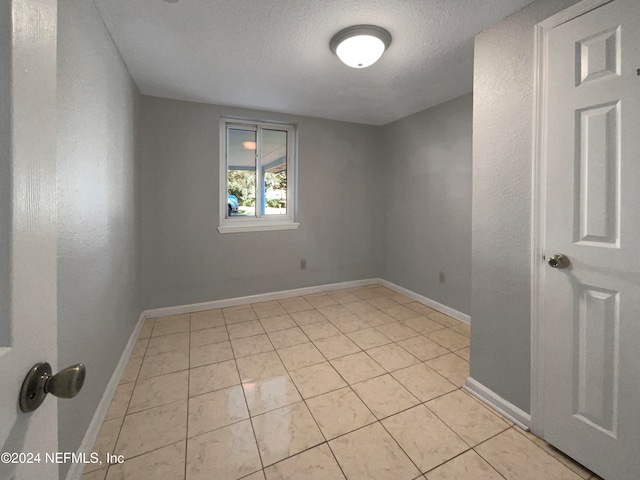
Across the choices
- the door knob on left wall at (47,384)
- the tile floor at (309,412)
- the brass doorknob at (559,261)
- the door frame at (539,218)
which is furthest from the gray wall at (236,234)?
the door knob on left wall at (47,384)

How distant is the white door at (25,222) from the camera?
1.24ft

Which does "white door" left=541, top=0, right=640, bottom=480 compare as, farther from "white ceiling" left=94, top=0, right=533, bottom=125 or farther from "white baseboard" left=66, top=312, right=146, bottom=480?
"white baseboard" left=66, top=312, right=146, bottom=480

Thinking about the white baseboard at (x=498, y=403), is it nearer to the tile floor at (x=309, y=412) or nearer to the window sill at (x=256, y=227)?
the tile floor at (x=309, y=412)

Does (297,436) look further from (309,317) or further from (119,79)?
(119,79)

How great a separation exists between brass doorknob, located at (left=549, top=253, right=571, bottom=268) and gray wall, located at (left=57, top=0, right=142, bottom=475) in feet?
7.16

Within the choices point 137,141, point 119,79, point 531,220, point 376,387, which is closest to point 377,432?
point 376,387

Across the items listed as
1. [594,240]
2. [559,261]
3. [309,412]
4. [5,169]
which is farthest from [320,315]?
[5,169]

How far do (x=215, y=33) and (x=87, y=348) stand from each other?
78.5 inches

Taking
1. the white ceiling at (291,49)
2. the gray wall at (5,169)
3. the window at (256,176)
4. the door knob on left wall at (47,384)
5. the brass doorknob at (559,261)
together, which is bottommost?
the door knob on left wall at (47,384)

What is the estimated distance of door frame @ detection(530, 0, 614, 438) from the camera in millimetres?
1387

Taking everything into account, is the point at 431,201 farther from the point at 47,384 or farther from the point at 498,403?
the point at 47,384

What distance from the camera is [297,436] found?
4.75 ft

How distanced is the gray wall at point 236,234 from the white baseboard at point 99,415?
985mm

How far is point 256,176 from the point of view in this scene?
3.44 meters
